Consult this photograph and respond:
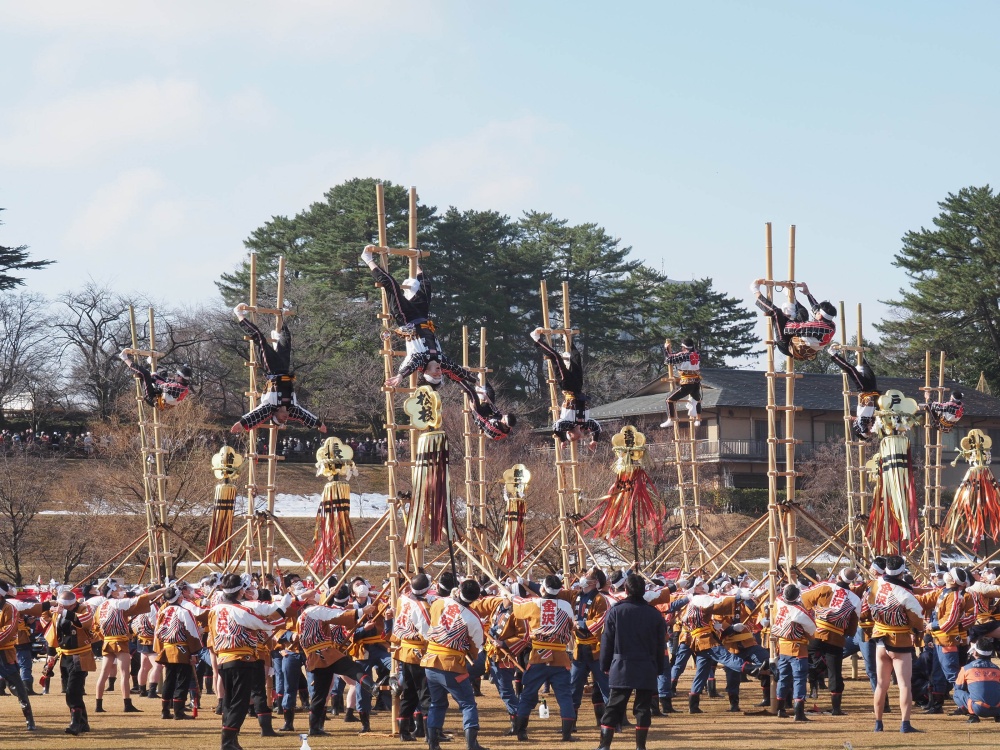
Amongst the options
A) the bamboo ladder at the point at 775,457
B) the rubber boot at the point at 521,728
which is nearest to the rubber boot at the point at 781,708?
the bamboo ladder at the point at 775,457

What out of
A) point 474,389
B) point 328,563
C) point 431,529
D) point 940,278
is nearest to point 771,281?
point 474,389

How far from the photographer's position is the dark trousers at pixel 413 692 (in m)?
11.2

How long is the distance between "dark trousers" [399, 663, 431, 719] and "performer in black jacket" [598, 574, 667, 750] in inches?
66.2

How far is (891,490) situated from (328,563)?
8.21 meters

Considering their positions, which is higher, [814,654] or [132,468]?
[132,468]

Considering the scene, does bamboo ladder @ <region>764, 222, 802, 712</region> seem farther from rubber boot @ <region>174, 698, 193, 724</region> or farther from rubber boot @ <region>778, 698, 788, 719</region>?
rubber boot @ <region>174, 698, 193, 724</region>

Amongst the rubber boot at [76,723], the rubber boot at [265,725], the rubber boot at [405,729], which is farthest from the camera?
the rubber boot at [76,723]

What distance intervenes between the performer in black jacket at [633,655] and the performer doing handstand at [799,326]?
18.2 ft

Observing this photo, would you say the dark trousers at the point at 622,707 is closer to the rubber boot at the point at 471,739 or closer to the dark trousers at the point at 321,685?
the rubber boot at the point at 471,739

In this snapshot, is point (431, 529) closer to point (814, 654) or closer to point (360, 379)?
point (814, 654)

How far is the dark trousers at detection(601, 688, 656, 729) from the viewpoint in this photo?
10.4 m

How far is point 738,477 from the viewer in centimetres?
4266

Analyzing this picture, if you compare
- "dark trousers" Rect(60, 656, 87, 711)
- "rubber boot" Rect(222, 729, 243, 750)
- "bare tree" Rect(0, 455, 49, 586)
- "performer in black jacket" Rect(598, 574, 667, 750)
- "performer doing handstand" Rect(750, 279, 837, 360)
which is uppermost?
"performer doing handstand" Rect(750, 279, 837, 360)

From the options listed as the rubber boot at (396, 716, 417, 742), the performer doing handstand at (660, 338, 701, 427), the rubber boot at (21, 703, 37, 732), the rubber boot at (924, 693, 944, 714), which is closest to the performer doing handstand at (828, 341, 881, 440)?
the performer doing handstand at (660, 338, 701, 427)
